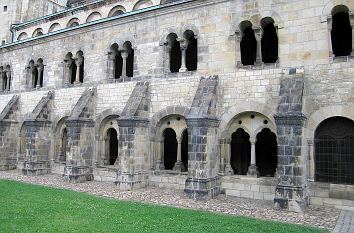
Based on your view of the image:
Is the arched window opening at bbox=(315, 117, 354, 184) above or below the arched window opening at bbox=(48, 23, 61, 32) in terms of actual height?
below

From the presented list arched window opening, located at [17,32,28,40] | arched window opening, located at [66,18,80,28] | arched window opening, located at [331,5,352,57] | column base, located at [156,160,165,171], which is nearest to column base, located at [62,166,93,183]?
column base, located at [156,160,165,171]

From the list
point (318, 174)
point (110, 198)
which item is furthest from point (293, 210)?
point (110, 198)

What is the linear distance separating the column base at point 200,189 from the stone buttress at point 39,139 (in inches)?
404

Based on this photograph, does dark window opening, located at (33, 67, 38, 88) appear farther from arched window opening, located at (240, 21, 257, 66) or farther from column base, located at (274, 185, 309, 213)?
column base, located at (274, 185, 309, 213)

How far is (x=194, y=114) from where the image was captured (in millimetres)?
11766

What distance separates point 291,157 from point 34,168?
14.0m

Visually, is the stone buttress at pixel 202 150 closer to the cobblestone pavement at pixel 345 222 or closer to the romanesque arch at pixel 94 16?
the cobblestone pavement at pixel 345 222

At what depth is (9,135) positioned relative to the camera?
20.4 meters

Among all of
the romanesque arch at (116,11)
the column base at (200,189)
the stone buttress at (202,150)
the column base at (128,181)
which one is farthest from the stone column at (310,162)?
the romanesque arch at (116,11)

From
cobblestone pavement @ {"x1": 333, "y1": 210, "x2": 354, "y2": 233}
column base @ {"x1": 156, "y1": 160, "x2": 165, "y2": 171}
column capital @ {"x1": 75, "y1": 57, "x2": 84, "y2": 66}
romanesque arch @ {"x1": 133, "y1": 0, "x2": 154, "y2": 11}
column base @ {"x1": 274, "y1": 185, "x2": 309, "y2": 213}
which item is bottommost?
cobblestone pavement @ {"x1": 333, "y1": 210, "x2": 354, "y2": 233}

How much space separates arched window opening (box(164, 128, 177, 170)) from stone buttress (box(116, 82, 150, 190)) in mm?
2827

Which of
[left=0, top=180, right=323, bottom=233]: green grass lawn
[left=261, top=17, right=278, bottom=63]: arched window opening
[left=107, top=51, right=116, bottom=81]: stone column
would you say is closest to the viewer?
[left=0, top=180, right=323, bottom=233]: green grass lawn

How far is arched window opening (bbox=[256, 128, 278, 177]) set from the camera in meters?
15.3

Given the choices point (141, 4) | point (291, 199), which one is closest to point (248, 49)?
point (291, 199)
